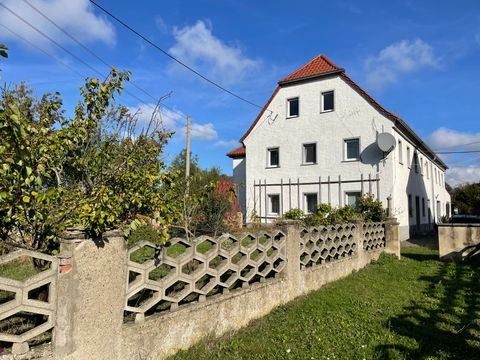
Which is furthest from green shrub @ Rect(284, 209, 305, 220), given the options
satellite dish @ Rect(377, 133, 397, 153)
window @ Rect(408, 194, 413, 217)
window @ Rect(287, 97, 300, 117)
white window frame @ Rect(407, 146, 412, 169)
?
white window frame @ Rect(407, 146, 412, 169)

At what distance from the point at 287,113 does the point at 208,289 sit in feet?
61.9

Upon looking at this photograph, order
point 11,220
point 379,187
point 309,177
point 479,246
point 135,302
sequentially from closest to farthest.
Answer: point 11,220 < point 135,302 < point 479,246 < point 379,187 < point 309,177

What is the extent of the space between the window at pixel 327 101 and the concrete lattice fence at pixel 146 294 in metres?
15.1

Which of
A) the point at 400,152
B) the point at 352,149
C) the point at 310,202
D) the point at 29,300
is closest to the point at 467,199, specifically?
the point at 400,152

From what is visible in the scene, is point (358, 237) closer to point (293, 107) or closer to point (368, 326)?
point (368, 326)

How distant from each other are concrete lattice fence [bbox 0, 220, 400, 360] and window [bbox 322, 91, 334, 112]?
→ 15.1 meters

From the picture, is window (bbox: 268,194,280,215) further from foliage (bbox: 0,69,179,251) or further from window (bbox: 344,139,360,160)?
foliage (bbox: 0,69,179,251)

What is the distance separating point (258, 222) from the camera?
21594 mm

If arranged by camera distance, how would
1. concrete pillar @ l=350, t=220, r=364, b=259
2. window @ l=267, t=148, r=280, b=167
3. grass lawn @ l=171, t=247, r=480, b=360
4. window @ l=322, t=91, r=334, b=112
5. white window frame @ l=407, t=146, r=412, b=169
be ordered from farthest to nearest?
window @ l=267, t=148, r=280, b=167 < white window frame @ l=407, t=146, r=412, b=169 < window @ l=322, t=91, r=334, b=112 < concrete pillar @ l=350, t=220, r=364, b=259 < grass lawn @ l=171, t=247, r=480, b=360

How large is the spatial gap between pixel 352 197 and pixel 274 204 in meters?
4.83

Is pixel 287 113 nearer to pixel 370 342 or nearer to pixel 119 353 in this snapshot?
pixel 370 342

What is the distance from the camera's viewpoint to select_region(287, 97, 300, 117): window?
22.4 metres

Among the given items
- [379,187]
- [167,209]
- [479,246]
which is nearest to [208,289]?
[167,209]

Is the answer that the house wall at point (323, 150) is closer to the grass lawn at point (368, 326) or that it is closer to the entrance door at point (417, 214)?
the entrance door at point (417, 214)
